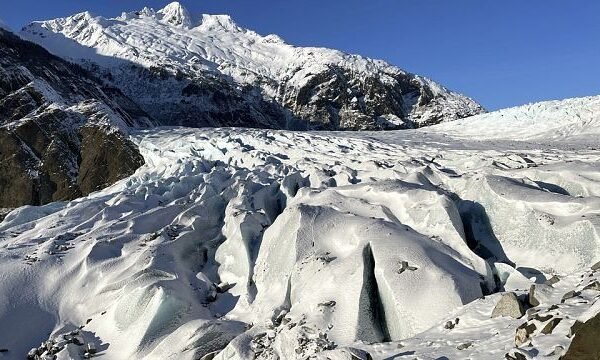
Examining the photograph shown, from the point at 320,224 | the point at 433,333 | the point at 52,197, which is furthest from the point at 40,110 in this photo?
the point at 433,333

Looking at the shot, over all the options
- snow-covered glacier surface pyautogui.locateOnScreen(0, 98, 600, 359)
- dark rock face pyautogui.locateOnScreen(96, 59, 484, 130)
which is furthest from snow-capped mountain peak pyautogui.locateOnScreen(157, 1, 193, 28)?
snow-covered glacier surface pyautogui.locateOnScreen(0, 98, 600, 359)

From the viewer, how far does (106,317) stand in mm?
16078

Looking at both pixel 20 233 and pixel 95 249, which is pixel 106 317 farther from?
pixel 20 233

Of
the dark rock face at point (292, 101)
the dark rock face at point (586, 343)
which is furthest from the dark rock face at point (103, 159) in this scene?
the dark rock face at point (292, 101)

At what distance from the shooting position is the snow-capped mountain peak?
472 feet

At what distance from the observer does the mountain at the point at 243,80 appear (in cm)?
9412

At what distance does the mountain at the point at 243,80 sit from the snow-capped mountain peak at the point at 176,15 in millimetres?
13610

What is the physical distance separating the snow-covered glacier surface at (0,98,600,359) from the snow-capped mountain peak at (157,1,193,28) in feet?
423

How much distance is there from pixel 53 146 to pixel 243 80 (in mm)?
74754

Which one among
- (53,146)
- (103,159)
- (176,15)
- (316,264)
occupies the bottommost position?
(316,264)

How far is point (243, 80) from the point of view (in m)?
108

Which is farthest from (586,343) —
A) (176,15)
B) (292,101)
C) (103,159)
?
(176,15)

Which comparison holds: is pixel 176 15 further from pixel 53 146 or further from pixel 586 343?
pixel 586 343

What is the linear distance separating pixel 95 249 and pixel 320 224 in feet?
29.1
